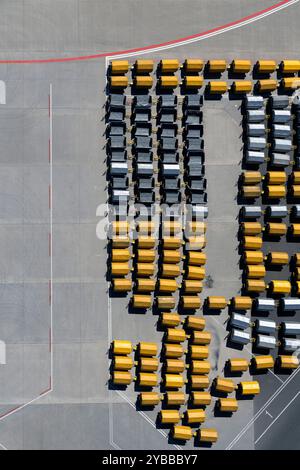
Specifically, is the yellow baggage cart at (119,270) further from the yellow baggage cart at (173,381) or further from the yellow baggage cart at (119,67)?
the yellow baggage cart at (119,67)

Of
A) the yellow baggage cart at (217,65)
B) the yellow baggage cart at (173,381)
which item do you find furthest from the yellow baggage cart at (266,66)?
the yellow baggage cart at (173,381)

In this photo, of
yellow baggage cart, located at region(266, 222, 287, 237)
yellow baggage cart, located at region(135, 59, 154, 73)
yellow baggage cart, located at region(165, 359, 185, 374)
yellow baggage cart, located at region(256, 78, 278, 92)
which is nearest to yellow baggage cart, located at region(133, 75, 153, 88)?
yellow baggage cart, located at region(135, 59, 154, 73)

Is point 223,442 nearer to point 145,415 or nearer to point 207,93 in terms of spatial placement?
point 145,415

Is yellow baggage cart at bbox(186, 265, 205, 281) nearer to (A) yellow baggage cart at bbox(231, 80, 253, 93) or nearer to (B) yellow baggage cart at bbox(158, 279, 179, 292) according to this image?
(B) yellow baggage cart at bbox(158, 279, 179, 292)


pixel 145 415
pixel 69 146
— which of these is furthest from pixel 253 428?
pixel 69 146

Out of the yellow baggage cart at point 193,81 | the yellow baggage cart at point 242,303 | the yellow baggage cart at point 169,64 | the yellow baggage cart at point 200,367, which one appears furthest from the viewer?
the yellow baggage cart at point 193,81

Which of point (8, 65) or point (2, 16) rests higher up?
point (2, 16)
